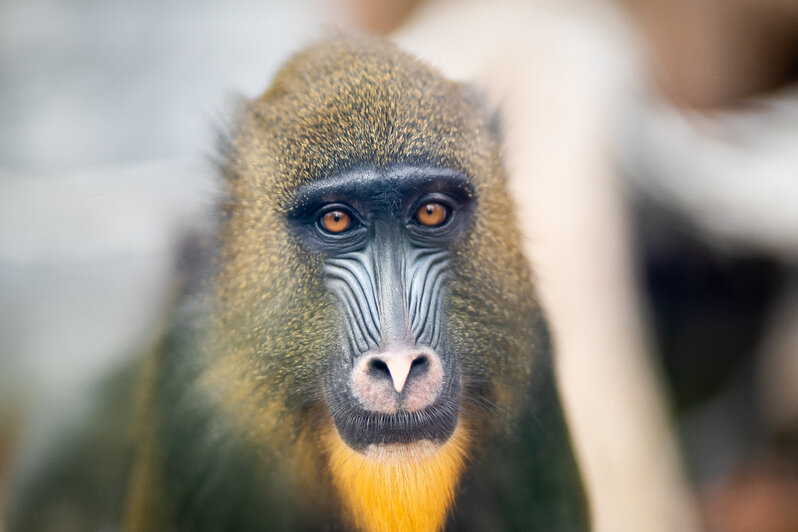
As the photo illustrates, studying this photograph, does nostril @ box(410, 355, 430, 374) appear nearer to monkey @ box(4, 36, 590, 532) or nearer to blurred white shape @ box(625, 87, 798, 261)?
monkey @ box(4, 36, 590, 532)

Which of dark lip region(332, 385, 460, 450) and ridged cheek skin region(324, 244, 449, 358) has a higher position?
ridged cheek skin region(324, 244, 449, 358)

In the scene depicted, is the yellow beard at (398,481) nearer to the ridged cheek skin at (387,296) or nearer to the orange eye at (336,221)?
the ridged cheek skin at (387,296)

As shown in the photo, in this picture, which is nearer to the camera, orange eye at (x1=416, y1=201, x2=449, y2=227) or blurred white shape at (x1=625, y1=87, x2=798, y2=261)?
orange eye at (x1=416, y1=201, x2=449, y2=227)

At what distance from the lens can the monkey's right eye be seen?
1618mm

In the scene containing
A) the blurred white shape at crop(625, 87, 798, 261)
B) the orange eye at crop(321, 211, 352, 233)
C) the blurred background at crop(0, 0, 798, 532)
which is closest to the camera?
the orange eye at crop(321, 211, 352, 233)

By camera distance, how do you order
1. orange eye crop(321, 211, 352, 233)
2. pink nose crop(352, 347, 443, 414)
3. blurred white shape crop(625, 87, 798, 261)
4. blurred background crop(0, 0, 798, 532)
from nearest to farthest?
pink nose crop(352, 347, 443, 414), orange eye crop(321, 211, 352, 233), blurred background crop(0, 0, 798, 532), blurred white shape crop(625, 87, 798, 261)

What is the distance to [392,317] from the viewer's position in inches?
59.4

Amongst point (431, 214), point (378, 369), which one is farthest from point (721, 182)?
point (378, 369)

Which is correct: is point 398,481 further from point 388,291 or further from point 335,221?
point 335,221

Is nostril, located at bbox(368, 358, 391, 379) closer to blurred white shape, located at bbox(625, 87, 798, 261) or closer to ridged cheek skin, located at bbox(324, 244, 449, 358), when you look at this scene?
ridged cheek skin, located at bbox(324, 244, 449, 358)

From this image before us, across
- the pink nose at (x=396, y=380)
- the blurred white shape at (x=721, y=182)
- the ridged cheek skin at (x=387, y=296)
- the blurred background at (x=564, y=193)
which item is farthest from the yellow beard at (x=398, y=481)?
the blurred white shape at (x=721, y=182)

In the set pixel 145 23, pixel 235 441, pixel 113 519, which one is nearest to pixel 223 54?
pixel 145 23

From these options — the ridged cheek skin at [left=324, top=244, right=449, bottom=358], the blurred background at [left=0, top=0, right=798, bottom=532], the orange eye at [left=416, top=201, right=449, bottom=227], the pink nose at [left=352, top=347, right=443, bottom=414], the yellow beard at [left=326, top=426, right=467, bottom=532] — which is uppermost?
the blurred background at [left=0, top=0, right=798, bottom=532]

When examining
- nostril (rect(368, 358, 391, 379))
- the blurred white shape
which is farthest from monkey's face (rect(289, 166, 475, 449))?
the blurred white shape
